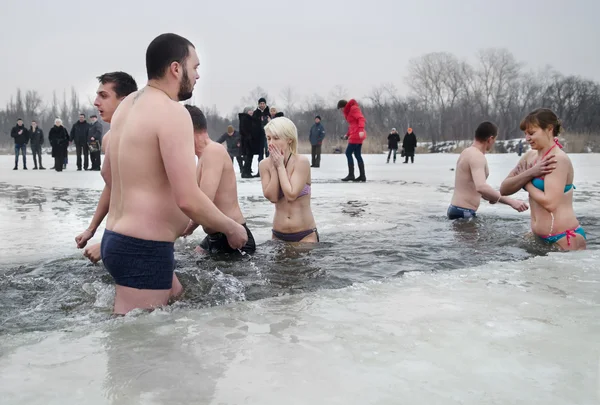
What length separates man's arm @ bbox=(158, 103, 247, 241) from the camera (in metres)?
2.62

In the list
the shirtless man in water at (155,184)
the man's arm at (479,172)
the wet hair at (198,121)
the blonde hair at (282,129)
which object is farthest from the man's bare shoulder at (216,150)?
the man's arm at (479,172)

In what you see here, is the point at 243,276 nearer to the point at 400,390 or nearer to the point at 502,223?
the point at 400,390

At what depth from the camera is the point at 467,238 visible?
18.0 feet

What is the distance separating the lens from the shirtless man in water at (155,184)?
266cm

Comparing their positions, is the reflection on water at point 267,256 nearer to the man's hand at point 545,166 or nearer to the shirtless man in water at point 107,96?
the shirtless man in water at point 107,96

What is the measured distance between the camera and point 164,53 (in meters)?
2.79

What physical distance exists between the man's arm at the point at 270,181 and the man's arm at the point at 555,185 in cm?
220

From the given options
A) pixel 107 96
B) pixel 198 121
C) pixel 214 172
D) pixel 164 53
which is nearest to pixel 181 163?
pixel 164 53

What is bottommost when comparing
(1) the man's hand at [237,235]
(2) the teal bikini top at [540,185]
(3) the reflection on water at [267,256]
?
(3) the reflection on water at [267,256]

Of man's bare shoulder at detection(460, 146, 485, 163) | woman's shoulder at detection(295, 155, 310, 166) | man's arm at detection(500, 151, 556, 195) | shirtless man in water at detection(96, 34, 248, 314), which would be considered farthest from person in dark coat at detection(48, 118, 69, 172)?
shirtless man in water at detection(96, 34, 248, 314)

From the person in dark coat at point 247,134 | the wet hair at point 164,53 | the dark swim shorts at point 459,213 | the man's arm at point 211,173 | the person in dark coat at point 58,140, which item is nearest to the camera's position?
the wet hair at point 164,53

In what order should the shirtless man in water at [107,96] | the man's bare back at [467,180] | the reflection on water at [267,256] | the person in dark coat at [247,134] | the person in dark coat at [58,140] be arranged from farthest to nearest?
the person in dark coat at [58,140]
the person in dark coat at [247,134]
the man's bare back at [467,180]
the shirtless man in water at [107,96]
the reflection on water at [267,256]

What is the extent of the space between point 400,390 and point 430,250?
2992 millimetres

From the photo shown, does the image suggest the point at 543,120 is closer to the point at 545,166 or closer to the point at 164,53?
the point at 545,166
